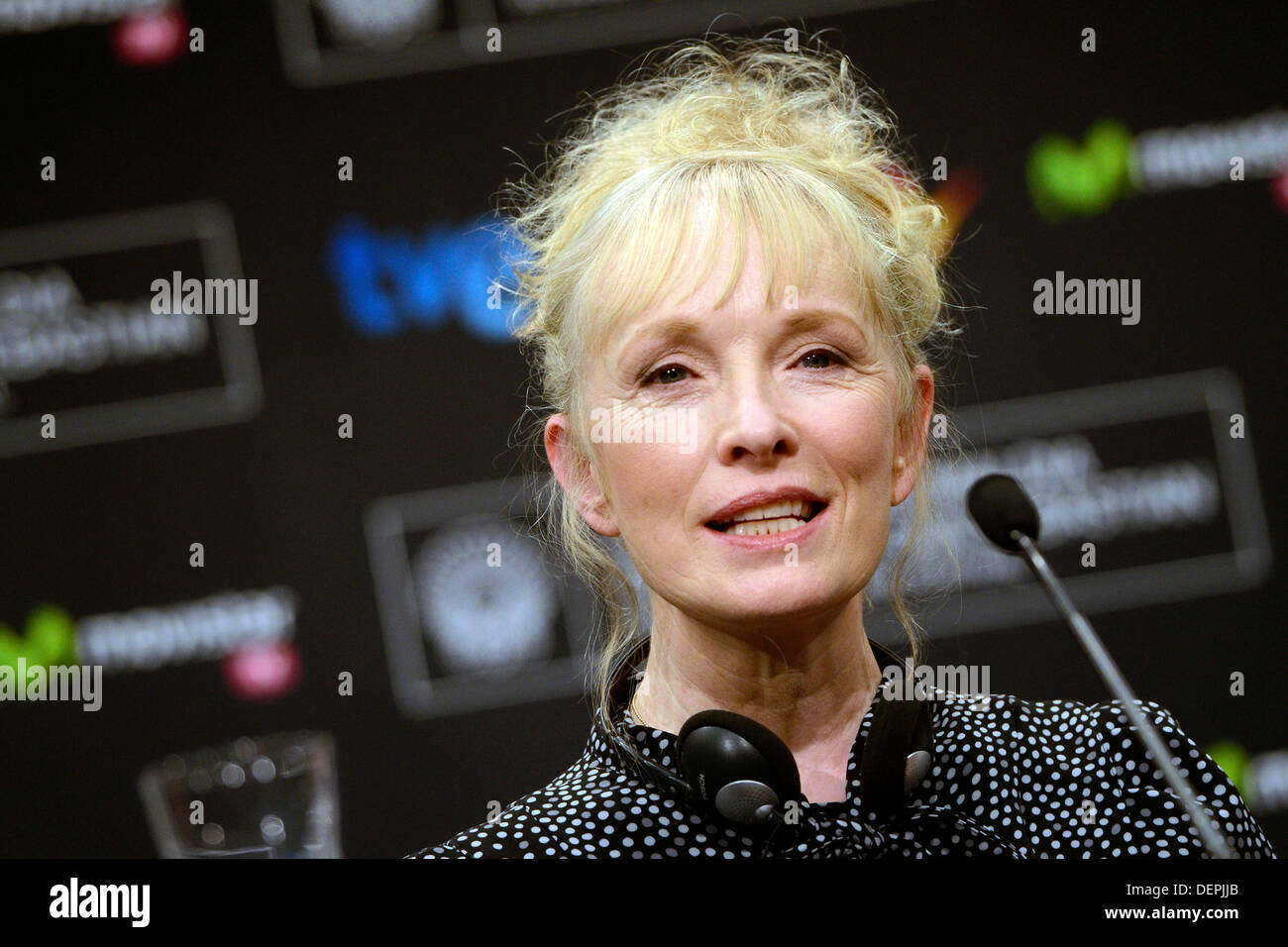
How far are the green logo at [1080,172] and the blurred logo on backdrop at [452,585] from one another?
97 cm

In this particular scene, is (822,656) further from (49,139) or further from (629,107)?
(49,139)

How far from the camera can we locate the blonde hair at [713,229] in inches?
46.6

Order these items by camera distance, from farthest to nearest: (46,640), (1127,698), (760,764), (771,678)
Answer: (46,640) < (771,678) < (760,764) < (1127,698)

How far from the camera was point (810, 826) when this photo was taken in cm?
113

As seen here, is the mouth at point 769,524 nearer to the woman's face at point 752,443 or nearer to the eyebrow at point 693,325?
the woman's face at point 752,443

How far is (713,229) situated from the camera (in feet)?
3.82

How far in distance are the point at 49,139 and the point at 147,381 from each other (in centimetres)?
42

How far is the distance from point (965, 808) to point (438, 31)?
1615mm

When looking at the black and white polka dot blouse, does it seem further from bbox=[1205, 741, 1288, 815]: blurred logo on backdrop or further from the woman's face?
bbox=[1205, 741, 1288, 815]: blurred logo on backdrop

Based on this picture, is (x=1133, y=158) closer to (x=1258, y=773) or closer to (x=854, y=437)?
(x=1258, y=773)

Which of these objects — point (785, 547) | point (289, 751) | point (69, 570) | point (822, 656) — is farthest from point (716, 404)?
point (69, 570)

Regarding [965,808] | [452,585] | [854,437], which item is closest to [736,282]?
[854,437]

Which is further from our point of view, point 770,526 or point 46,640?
point 46,640

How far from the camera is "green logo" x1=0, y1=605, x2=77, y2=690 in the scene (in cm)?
223
